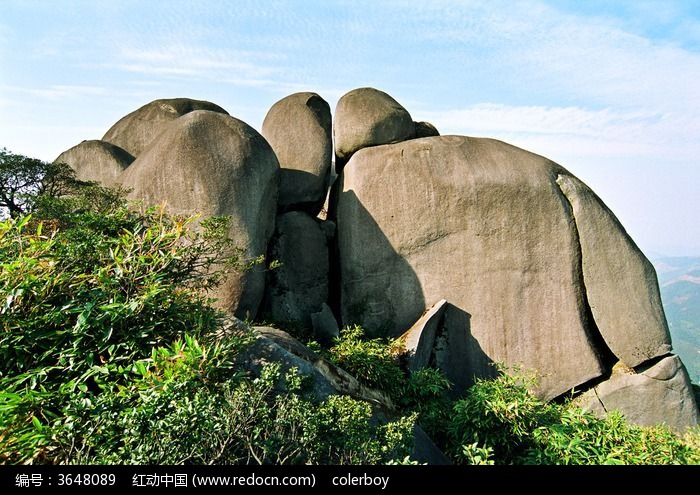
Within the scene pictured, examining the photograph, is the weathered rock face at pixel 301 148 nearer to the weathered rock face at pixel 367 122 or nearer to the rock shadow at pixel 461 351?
the weathered rock face at pixel 367 122

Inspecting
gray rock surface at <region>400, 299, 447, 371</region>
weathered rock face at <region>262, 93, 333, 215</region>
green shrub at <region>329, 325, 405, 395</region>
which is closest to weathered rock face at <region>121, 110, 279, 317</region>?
weathered rock face at <region>262, 93, 333, 215</region>

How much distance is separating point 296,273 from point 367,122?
2.39 metres

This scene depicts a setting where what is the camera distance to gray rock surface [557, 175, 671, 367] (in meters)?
7.07

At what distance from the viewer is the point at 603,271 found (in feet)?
23.5

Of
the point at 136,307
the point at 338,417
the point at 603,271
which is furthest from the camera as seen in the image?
the point at 603,271

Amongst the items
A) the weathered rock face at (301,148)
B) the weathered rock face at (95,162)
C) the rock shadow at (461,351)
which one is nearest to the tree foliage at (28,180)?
the weathered rock face at (95,162)

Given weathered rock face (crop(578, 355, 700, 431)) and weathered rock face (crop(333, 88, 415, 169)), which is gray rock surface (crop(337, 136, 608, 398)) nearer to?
weathered rock face (crop(578, 355, 700, 431))

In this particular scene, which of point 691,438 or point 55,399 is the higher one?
point 55,399

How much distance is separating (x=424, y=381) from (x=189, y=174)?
3631 millimetres

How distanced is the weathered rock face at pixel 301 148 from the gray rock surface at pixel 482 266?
1007 millimetres

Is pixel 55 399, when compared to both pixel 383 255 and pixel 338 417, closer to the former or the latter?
pixel 338 417

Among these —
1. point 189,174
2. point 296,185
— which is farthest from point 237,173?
point 296,185

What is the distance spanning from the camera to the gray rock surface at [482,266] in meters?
7.20

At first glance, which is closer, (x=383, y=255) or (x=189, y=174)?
(x=189, y=174)
